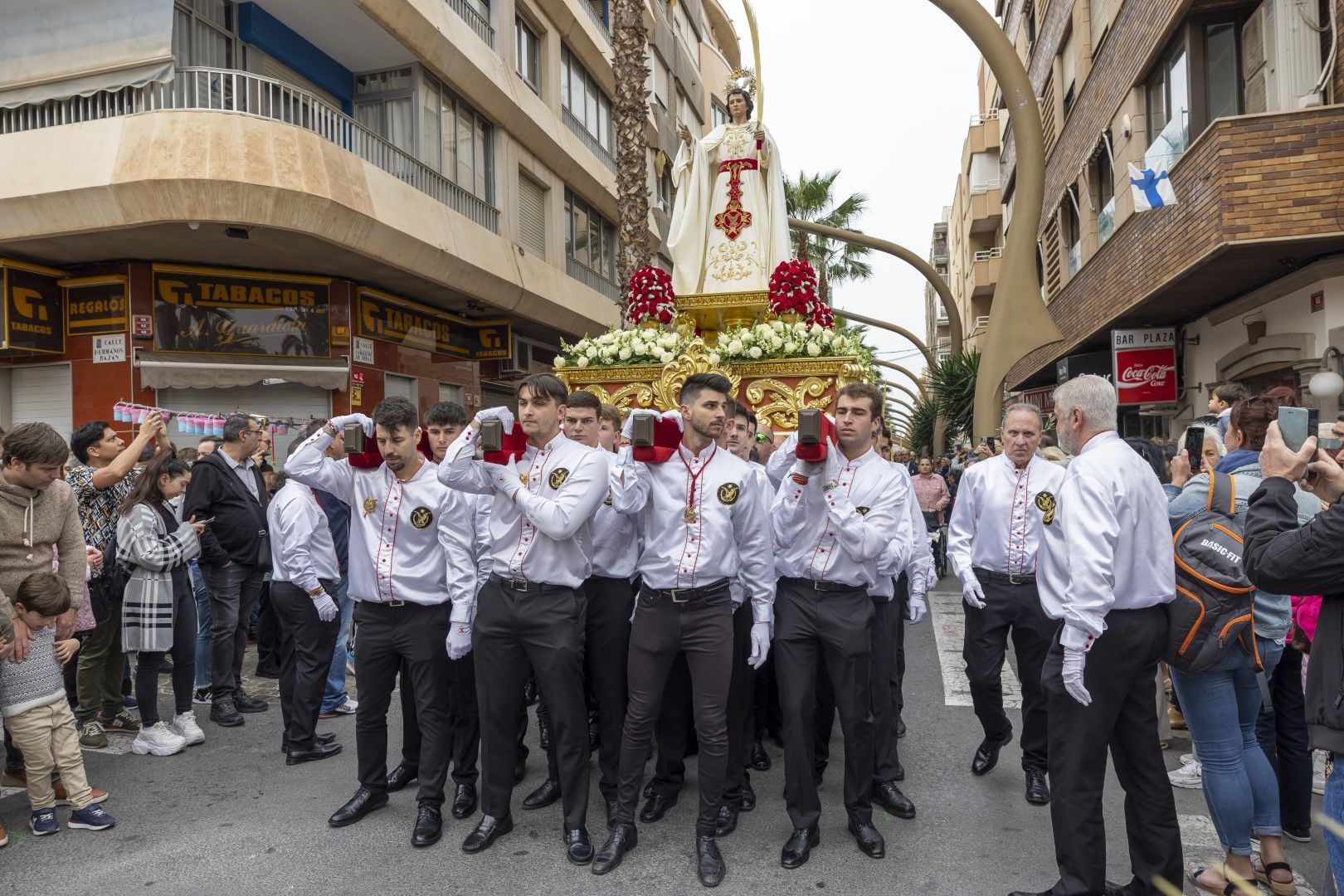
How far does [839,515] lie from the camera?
13.6 feet

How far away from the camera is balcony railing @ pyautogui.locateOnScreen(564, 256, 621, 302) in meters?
21.2

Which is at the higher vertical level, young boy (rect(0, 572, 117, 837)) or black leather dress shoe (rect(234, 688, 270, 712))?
young boy (rect(0, 572, 117, 837))

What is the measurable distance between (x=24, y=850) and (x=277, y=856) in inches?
51.7

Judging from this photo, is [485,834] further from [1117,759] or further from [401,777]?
[1117,759]

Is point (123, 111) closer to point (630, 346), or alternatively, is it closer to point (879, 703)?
point (630, 346)

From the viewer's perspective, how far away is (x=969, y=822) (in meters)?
4.59

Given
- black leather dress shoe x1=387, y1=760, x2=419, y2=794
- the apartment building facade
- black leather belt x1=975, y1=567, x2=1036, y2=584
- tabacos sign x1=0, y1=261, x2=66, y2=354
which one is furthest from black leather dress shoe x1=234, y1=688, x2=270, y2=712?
tabacos sign x1=0, y1=261, x2=66, y2=354

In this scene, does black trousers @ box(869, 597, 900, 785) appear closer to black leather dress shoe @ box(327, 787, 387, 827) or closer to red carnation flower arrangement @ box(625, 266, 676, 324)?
black leather dress shoe @ box(327, 787, 387, 827)

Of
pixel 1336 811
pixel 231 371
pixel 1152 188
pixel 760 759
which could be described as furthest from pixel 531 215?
pixel 1336 811

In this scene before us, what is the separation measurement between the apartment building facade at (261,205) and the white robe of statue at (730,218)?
17.6ft

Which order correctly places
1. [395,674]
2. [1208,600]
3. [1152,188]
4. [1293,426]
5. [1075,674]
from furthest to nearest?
[1152,188], [395,674], [1208,600], [1075,674], [1293,426]

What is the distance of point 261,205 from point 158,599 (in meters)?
6.87

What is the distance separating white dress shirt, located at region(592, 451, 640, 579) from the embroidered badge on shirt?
2272 millimetres

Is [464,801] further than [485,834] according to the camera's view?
Yes
